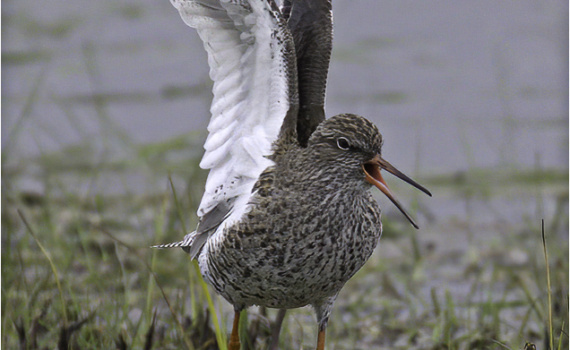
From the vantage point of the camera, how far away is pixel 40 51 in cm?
1161

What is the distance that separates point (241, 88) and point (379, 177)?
871 mm

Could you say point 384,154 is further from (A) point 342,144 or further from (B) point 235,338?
(A) point 342,144

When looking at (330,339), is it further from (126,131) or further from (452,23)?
(452,23)

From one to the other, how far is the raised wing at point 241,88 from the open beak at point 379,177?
50cm

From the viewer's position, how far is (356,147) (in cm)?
443

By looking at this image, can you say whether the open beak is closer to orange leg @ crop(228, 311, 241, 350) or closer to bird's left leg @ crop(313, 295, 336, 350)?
bird's left leg @ crop(313, 295, 336, 350)

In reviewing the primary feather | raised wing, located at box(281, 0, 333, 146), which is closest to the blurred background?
the primary feather

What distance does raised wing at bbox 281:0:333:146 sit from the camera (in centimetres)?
486

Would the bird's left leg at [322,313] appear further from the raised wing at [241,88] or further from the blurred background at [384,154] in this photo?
the raised wing at [241,88]

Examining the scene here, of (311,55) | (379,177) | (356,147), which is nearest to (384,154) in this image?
(311,55)

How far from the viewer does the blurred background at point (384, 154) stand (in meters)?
5.70

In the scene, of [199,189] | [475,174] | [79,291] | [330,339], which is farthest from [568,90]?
[79,291]

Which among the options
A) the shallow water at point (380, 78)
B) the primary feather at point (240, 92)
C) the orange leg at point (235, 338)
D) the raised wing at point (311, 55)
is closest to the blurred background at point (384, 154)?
the shallow water at point (380, 78)

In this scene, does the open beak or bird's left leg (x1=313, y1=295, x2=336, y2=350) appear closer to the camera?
the open beak
